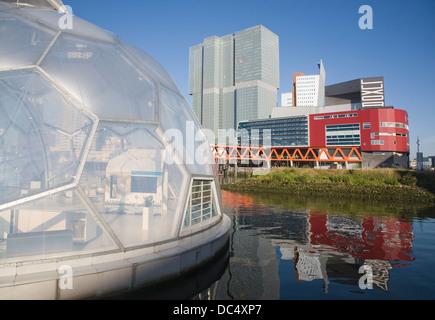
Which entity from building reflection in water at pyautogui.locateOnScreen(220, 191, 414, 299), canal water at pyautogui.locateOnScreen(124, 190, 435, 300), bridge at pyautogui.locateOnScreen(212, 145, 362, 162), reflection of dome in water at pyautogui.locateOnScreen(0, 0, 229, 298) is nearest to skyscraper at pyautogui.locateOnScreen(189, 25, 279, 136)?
bridge at pyautogui.locateOnScreen(212, 145, 362, 162)

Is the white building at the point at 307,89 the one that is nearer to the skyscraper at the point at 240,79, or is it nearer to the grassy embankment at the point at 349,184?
the skyscraper at the point at 240,79

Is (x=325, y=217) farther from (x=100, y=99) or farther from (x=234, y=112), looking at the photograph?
(x=234, y=112)

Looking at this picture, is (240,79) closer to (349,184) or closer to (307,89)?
(307,89)

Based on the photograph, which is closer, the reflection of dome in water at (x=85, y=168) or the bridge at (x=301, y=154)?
the reflection of dome in water at (x=85, y=168)

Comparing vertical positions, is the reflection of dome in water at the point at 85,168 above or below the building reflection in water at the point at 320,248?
above

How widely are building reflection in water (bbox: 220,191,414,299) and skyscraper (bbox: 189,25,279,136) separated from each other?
154985mm

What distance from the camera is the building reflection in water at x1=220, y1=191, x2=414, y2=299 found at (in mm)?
8055

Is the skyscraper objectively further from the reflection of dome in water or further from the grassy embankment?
the reflection of dome in water

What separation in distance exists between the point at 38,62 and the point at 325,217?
17.6 m

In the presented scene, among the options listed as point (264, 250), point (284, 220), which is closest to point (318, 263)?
point (264, 250)

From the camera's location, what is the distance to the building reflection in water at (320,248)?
805 centimetres

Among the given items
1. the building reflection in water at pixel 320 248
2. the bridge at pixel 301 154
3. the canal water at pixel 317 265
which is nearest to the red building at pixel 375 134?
the bridge at pixel 301 154
